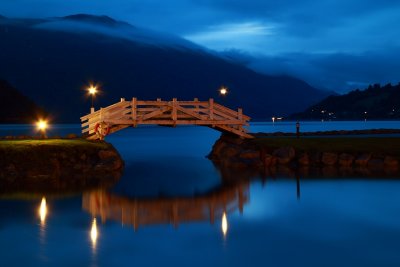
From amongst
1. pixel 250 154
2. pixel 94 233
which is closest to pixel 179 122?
pixel 250 154

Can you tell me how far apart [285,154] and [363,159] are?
5.77m

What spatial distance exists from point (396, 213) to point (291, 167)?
15.5 meters

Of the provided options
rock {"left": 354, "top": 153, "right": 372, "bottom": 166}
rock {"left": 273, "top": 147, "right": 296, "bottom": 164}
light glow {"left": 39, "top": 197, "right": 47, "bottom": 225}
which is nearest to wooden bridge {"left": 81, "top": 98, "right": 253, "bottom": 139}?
rock {"left": 273, "top": 147, "right": 296, "bottom": 164}

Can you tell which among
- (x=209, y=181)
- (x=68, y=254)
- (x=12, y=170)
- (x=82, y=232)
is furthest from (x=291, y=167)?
(x=68, y=254)

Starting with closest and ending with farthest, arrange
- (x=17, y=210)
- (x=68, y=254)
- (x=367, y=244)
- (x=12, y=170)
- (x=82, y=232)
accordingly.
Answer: (x=68, y=254) → (x=367, y=244) → (x=82, y=232) → (x=17, y=210) → (x=12, y=170)

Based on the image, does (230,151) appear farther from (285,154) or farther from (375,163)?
(375,163)

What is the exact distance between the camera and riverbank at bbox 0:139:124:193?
30.8m

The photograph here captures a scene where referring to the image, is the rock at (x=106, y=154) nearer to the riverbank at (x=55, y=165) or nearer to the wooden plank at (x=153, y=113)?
the riverbank at (x=55, y=165)

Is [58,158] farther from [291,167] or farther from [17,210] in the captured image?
[291,167]

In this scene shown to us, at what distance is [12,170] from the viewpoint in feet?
105

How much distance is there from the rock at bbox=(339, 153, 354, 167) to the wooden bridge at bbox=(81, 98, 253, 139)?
8819 millimetres

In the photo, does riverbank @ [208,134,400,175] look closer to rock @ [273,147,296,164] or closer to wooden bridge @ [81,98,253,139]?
rock @ [273,147,296,164]

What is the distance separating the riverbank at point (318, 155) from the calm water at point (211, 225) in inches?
228

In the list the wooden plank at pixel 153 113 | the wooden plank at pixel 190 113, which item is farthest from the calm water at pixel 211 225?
the wooden plank at pixel 190 113
